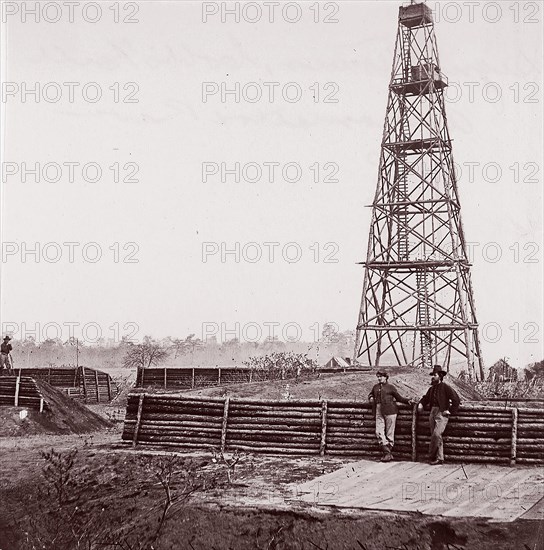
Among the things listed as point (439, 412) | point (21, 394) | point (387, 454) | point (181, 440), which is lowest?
point (21, 394)

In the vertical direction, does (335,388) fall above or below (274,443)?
above

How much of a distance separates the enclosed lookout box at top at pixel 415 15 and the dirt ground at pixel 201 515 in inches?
1060

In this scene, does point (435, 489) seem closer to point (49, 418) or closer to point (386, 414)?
point (386, 414)

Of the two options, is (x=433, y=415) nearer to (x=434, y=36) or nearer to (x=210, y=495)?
(x=210, y=495)

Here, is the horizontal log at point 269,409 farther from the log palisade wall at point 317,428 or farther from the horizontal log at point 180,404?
the horizontal log at point 180,404

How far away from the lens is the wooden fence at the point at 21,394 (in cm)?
2359

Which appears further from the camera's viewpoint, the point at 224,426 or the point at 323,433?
the point at 224,426

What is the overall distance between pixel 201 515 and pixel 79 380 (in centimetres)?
2981

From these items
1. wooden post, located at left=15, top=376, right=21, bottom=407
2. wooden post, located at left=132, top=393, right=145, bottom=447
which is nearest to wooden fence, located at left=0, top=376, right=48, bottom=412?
wooden post, located at left=15, top=376, right=21, bottom=407

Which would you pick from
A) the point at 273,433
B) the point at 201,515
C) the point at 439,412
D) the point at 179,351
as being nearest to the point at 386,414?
the point at 439,412

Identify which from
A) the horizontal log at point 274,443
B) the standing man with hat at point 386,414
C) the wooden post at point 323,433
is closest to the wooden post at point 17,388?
the horizontal log at point 274,443

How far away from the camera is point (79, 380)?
39125mm

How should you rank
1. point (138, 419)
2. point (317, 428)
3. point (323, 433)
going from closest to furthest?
point (323, 433)
point (317, 428)
point (138, 419)

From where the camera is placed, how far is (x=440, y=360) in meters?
41.2
